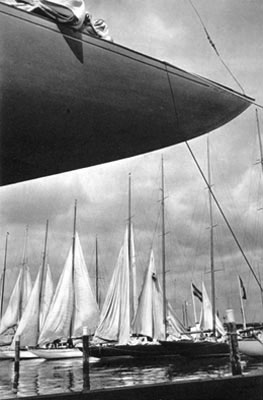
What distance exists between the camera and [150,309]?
29.5 metres

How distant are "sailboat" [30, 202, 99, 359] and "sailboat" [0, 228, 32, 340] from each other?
400 inches

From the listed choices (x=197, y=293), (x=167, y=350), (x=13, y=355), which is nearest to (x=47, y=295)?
(x=13, y=355)

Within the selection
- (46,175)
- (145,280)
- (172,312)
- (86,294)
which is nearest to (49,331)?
(86,294)

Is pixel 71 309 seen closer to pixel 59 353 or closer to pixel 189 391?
pixel 59 353

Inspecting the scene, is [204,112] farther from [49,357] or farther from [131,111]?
[49,357]

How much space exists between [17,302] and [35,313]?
6972 millimetres

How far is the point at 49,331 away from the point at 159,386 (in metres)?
24.3

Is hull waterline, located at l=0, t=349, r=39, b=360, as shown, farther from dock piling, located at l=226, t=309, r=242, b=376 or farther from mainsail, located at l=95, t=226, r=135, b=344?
dock piling, located at l=226, t=309, r=242, b=376

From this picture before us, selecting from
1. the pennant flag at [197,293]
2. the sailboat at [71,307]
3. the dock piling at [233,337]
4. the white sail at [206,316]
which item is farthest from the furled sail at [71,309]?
the dock piling at [233,337]

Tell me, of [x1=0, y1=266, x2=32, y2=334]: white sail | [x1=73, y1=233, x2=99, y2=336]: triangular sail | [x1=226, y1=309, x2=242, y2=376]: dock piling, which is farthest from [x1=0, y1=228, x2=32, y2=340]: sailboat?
[x1=226, y1=309, x2=242, y2=376]: dock piling

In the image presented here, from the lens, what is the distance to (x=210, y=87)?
282 inches

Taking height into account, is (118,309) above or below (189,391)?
above

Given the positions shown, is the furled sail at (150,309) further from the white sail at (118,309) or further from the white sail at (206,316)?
the white sail at (206,316)

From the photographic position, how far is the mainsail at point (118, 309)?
28.6 m
